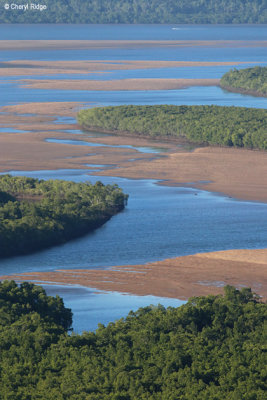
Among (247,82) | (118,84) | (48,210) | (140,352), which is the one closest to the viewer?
(140,352)

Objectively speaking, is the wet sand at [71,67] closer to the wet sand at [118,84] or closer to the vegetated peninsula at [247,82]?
the wet sand at [118,84]

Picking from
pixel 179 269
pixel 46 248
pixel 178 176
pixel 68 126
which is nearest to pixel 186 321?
pixel 179 269

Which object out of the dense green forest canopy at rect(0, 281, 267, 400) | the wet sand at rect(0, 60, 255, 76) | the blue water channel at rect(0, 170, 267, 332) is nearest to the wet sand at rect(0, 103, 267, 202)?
the blue water channel at rect(0, 170, 267, 332)

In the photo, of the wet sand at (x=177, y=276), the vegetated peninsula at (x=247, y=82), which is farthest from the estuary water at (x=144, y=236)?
the vegetated peninsula at (x=247, y=82)

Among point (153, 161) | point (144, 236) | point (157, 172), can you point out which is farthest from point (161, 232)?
point (153, 161)

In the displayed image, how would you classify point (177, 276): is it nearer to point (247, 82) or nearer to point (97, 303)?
point (97, 303)
